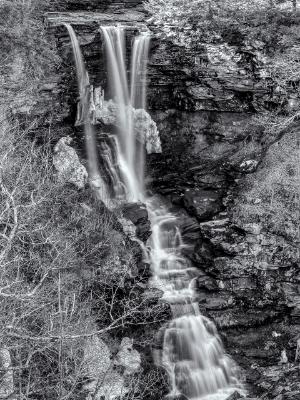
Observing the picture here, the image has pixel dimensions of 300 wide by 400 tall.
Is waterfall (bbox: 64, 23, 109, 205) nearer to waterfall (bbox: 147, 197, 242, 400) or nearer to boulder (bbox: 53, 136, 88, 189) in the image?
boulder (bbox: 53, 136, 88, 189)

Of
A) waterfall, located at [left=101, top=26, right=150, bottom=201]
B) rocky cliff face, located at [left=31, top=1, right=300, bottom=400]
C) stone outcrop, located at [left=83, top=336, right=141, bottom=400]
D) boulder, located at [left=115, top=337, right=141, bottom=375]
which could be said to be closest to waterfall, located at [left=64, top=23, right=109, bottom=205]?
rocky cliff face, located at [left=31, top=1, right=300, bottom=400]

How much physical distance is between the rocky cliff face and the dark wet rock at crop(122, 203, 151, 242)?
4.84 feet

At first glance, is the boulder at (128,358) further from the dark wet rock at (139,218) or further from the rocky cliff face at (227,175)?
the dark wet rock at (139,218)

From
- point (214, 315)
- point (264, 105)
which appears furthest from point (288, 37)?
point (214, 315)

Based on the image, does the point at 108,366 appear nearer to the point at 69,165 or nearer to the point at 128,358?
the point at 128,358

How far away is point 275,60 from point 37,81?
887 cm

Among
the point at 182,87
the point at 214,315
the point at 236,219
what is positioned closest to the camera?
the point at 214,315

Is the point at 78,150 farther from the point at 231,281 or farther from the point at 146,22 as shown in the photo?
the point at 231,281

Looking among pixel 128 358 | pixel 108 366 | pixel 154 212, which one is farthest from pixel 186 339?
pixel 154 212

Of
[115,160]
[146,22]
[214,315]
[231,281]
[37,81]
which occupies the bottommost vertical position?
[214,315]

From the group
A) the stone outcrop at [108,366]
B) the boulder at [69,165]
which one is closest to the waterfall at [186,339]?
the stone outcrop at [108,366]

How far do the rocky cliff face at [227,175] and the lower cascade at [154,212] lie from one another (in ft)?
1.23

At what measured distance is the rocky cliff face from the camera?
46.3ft

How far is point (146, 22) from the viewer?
717 inches
